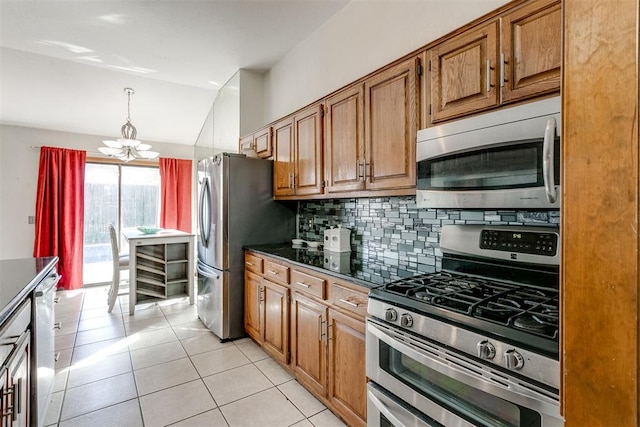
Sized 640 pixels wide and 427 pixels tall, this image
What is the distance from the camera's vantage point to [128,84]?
3.96 m

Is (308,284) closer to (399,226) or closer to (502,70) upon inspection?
(399,226)

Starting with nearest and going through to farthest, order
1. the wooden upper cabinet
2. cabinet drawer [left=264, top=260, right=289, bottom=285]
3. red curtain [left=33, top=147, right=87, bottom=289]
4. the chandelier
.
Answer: the wooden upper cabinet < cabinet drawer [left=264, top=260, right=289, bottom=285] < the chandelier < red curtain [left=33, top=147, right=87, bottom=289]

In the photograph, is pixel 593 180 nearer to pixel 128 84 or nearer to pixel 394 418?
pixel 394 418

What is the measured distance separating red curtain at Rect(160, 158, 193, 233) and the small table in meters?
1.42

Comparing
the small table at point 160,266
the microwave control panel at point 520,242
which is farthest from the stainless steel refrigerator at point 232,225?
the microwave control panel at point 520,242

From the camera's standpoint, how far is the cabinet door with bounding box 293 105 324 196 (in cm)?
238

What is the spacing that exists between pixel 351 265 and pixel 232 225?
136 cm

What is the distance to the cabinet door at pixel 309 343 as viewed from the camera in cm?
188

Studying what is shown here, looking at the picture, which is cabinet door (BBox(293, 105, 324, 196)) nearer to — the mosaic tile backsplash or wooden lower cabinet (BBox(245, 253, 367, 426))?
the mosaic tile backsplash

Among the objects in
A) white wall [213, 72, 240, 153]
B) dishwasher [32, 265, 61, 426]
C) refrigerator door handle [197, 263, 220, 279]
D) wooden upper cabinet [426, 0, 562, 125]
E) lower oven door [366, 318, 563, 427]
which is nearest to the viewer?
lower oven door [366, 318, 563, 427]

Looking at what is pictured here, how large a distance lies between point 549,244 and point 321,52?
7.92ft

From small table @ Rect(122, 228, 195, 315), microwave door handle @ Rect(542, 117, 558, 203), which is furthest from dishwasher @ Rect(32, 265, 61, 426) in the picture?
microwave door handle @ Rect(542, 117, 558, 203)

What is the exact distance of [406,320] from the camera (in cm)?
121

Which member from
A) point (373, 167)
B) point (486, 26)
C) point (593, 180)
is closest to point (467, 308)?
point (593, 180)
